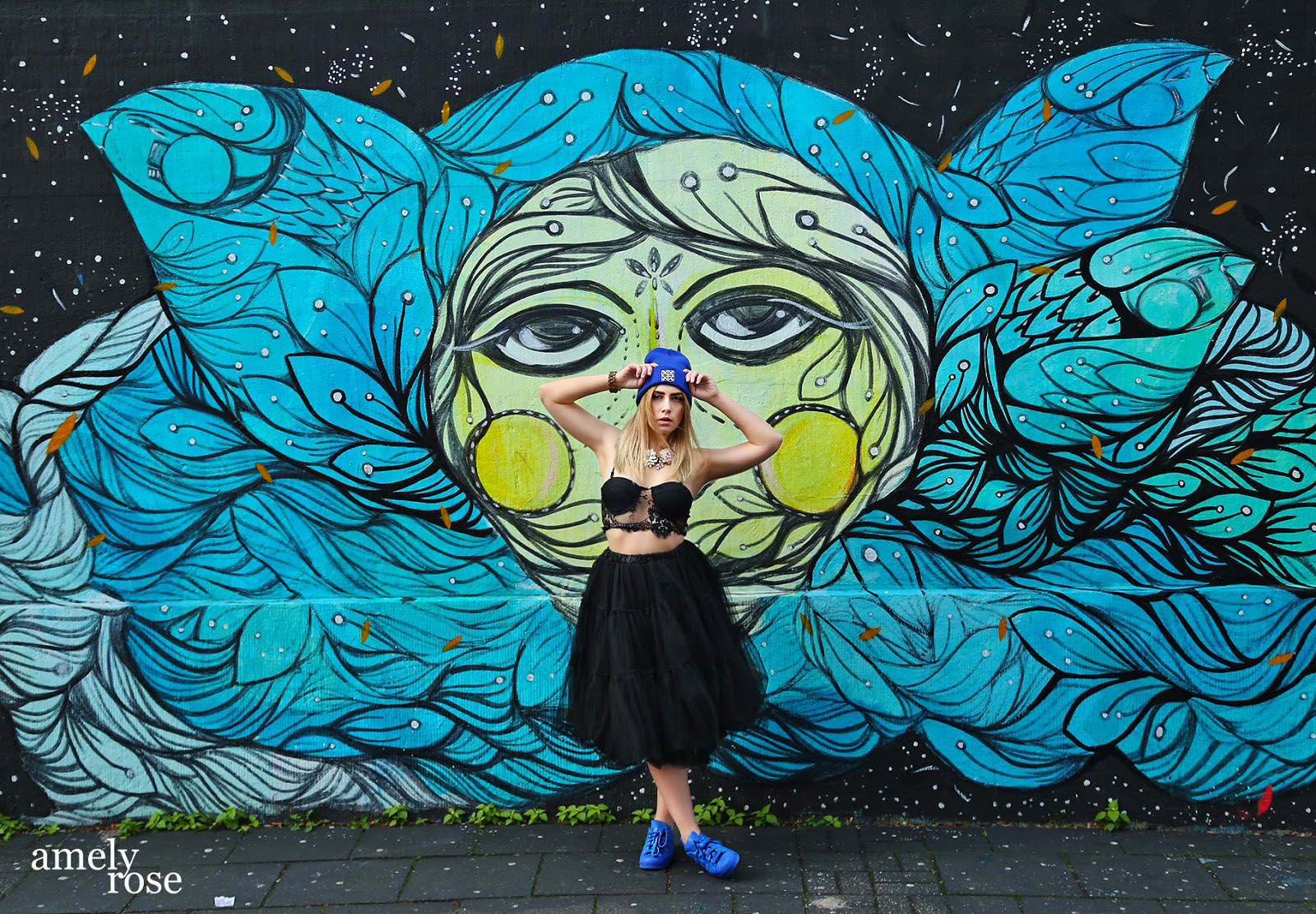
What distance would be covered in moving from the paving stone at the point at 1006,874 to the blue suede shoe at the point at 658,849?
105cm

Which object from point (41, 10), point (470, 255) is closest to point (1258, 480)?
point (470, 255)

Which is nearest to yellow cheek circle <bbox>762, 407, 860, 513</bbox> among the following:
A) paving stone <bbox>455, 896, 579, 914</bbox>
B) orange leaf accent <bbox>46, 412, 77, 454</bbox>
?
paving stone <bbox>455, 896, 579, 914</bbox>

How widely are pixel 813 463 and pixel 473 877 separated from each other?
2171mm

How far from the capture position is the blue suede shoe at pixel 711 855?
3.85 meters

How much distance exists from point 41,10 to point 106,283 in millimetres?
1207

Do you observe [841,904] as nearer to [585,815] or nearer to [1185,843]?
[585,815]

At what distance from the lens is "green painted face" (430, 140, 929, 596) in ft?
14.3

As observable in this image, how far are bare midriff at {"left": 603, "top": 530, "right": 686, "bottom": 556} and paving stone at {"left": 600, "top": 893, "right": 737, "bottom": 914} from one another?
1.27 meters

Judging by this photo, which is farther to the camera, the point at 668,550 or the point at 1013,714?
the point at 1013,714

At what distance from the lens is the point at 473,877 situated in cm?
397

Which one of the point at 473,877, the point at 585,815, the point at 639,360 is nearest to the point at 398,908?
the point at 473,877

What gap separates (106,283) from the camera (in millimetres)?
4480

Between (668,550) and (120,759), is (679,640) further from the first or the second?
(120,759)

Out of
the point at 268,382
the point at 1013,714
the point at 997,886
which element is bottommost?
the point at 997,886
